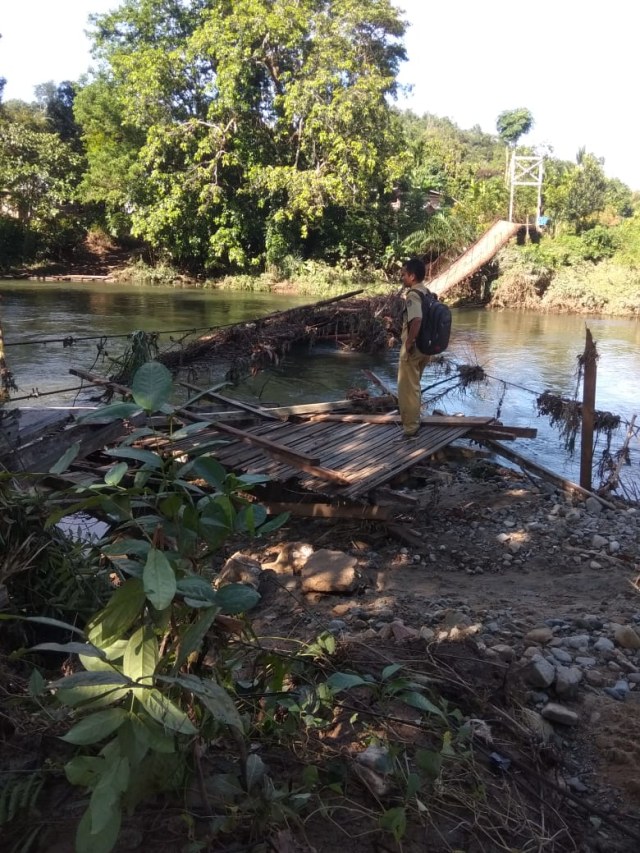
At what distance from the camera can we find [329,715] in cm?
242

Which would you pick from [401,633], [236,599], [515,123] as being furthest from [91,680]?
[515,123]

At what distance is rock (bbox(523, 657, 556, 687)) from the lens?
3.04m

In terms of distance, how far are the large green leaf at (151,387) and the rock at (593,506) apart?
18.5 feet

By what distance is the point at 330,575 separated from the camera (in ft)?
15.7

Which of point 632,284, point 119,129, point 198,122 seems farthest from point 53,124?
point 632,284

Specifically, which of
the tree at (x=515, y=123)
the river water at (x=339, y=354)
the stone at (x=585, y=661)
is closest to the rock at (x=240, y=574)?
the stone at (x=585, y=661)

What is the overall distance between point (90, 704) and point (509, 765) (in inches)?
59.8

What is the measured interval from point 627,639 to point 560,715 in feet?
3.24

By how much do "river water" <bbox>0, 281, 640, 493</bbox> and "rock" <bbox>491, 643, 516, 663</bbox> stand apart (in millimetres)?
5602

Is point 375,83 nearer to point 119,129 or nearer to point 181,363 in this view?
point 119,129

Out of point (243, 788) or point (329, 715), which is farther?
point (329, 715)

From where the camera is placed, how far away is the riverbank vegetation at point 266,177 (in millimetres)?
25609

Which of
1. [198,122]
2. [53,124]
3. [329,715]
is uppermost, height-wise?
[53,124]

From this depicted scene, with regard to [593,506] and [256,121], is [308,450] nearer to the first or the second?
[593,506]
